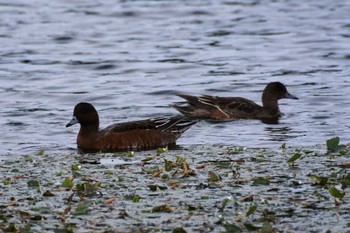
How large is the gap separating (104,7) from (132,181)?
20872 mm

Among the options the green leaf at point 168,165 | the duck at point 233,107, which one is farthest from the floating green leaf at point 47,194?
the duck at point 233,107

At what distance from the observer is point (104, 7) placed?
31.5 metres

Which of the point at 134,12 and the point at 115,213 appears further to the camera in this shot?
the point at 134,12

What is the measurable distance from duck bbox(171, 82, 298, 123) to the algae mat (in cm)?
533

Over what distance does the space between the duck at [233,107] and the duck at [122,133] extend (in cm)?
239

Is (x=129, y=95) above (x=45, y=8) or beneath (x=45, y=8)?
beneath

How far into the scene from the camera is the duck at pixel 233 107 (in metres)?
18.3

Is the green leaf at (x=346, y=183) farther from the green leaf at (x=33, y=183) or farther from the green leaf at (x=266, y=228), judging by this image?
the green leaf at (x=33, y=183)

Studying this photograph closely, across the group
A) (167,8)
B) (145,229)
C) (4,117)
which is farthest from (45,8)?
(145,229)

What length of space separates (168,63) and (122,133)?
28.4ft

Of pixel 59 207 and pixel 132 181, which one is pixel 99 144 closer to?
pixel 132 181

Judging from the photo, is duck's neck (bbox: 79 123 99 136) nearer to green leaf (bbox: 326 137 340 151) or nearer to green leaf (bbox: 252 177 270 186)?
green leaf (bbox: 326 137 340 151)

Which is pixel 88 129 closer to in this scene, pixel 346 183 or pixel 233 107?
pixel 233 107

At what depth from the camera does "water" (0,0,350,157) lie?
17.2 metres
